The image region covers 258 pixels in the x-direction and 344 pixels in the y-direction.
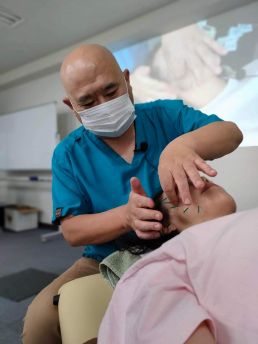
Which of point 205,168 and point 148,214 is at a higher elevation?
point 205,168

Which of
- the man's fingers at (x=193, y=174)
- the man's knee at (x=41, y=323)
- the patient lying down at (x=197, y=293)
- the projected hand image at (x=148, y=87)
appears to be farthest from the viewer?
the projected hand image at (x=148, y=87)

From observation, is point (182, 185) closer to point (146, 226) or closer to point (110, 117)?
point (146, 226)

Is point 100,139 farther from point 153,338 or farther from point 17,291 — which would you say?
point 17,291

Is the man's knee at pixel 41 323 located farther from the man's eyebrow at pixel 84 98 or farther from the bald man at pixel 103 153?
the man's eyebrow at pixel 84 98

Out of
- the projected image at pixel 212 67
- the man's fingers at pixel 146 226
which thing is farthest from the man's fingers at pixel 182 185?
the projected image at pixel 212 67

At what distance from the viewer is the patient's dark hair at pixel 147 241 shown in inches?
38.7

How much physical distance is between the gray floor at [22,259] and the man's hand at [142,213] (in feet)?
4.21

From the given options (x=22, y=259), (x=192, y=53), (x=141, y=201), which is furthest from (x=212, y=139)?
(x=22, y=259)

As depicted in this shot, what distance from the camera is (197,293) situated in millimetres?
598

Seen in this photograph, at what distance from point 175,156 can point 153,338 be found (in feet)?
1.38

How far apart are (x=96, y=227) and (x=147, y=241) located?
22cm

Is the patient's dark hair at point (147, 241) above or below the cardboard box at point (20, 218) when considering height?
above

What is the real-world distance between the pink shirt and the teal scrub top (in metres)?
0.47

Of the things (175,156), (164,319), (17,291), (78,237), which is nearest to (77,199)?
(78,237)
